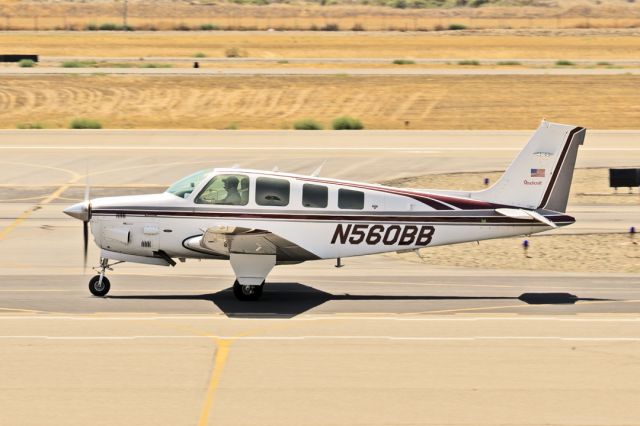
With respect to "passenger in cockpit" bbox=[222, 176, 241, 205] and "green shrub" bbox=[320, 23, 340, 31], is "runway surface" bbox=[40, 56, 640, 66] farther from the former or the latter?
"passenger in cockpit" bbox=[222, 176, 241, 205]

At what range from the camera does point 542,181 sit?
67.4ft

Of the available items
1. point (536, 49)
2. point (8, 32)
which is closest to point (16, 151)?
point (536, 49)

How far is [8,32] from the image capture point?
12775 centimetres

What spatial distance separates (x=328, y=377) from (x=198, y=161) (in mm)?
26825

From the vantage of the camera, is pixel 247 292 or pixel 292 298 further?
pixel 292 298

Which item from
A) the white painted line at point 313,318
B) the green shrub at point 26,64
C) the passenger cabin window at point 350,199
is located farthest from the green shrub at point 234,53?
the white painted line at point 313,318

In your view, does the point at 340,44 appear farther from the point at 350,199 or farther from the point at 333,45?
the point at 350,199

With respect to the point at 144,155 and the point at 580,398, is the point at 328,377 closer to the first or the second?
the point at 580,398

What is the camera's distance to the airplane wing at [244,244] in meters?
19.4

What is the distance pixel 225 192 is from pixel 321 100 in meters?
44.5

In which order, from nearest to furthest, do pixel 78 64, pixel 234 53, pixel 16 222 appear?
pixel 16 222 → pixel 78 64 → pixel 234 53

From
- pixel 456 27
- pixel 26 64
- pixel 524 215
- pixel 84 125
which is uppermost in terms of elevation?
pixel 456 27

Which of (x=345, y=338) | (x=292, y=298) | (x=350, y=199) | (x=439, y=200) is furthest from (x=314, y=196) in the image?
(x=345, y=338)

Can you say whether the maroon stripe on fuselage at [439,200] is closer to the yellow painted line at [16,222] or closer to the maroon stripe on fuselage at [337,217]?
the maroon stripe on fuselage at [337,217]
